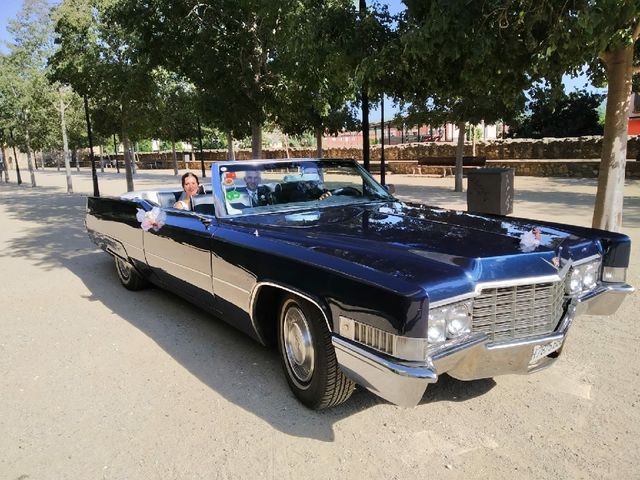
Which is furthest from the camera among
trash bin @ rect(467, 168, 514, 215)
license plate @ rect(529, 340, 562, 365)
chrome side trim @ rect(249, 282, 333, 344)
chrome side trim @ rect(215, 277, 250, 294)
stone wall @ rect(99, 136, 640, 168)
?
stone wall @ rect(99, 136, 640, 168)

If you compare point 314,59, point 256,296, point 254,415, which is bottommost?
point 254,415

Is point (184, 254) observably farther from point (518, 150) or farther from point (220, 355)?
point (518, 150)

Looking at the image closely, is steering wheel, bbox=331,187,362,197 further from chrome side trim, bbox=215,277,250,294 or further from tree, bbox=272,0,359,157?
tree, bbox=272,0,359,157

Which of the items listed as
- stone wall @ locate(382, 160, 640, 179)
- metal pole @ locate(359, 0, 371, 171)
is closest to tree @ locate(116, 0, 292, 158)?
metal pole @ locate(359, 0, 371, 171)

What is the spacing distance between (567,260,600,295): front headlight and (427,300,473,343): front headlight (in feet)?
3.11

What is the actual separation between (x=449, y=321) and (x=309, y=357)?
3.34 feet

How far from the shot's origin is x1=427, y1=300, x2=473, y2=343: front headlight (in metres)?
2.48

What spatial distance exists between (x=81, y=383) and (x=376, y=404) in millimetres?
2137

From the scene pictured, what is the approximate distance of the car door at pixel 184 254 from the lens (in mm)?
4047

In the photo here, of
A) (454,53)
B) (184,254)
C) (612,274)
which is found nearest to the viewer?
(612,274)

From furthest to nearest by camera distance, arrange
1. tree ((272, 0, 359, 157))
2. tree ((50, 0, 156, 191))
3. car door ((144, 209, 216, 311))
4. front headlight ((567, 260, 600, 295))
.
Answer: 1. tree ((50, 0, 156, 191))
2. tree ((272, 0, 359, 157))
3. car door ((144, 209, 216, 311))
4. front headlight ((567, 260, 600, 295))

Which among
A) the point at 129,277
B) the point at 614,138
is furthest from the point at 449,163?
the point at 129,277

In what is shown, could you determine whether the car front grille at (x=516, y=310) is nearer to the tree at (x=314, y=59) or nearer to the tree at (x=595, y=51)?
the tree at (x=595, y=51)

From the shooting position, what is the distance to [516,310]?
2703mm
